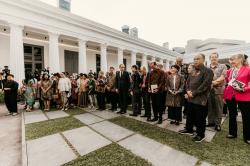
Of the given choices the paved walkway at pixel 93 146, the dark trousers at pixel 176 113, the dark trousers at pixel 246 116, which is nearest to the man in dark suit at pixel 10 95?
the paved walkway at pixel 93 146

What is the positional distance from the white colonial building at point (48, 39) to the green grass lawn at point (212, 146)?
992 centimetres

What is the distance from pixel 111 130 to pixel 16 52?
9.26 metres

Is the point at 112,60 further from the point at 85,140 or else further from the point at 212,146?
the point at 212,146

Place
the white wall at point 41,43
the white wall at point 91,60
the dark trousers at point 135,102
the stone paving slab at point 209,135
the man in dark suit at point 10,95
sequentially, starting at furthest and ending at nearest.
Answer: the white wall at point 91,60, the white wall at point 41,43, the man in dark suit at point 10,95, the dark trousers at point 135,102, the stone paving slab at point 209,135

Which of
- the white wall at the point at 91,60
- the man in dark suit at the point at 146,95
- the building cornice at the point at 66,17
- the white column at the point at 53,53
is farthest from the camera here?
the white wall at the point at 91,60

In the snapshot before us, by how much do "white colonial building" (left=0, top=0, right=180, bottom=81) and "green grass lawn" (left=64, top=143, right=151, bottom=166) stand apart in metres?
9.53

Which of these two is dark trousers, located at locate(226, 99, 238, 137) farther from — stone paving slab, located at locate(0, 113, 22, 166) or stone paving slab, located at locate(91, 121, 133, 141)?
stone paving slab, located at locate(0, 113, 22, 166)

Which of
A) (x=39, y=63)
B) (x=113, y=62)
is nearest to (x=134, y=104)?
(x=39, y=63)

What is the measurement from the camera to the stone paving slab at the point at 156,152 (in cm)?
246

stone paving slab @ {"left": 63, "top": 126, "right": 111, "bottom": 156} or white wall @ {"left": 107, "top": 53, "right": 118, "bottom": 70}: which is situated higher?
white wall @ {"left": 107, "top": 53, "right": 118, "bottom": 70}

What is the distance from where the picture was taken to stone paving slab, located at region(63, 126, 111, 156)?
3.02 meters

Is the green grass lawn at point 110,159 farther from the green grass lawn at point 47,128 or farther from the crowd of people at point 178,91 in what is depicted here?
the green grass lawn at point 47,128

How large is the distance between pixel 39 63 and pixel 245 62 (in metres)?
16.0

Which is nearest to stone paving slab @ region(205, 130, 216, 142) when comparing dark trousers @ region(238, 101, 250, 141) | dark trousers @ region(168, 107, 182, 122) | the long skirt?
dark trousers @ region(238, 101, 250, 141)
